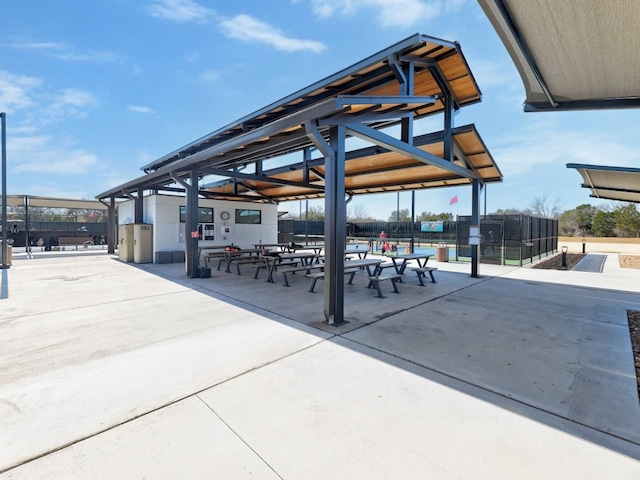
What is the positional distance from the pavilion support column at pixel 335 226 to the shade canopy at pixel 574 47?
2307 millimetres

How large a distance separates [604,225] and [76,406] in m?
49.3

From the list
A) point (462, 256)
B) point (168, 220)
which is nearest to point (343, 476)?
point (168, 220)

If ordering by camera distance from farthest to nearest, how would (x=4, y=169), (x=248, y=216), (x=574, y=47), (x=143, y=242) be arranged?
(x=248, y=216)
(x=143, y=242)
(x=4, y=169)
(x=574, y=47)

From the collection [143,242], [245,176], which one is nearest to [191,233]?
[245,176]

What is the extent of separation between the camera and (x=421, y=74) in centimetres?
657

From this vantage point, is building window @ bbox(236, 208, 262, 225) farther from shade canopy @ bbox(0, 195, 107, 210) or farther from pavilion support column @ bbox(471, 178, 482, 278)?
shade canopy @ bbox(0, 195, 107, 210)

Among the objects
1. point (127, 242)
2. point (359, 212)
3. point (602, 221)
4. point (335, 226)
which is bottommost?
point (127, 242)

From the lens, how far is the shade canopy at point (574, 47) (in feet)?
9.23

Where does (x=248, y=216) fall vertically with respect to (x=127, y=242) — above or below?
above

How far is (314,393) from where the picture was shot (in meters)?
2.63

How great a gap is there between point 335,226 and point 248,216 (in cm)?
1145

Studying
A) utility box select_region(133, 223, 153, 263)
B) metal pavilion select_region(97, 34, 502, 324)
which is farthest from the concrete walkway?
utility box select_region(133, 223, 153, 263)

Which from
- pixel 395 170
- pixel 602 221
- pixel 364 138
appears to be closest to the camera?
pixel 364 138

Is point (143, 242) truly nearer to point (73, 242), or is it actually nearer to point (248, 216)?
point (248, 216)
